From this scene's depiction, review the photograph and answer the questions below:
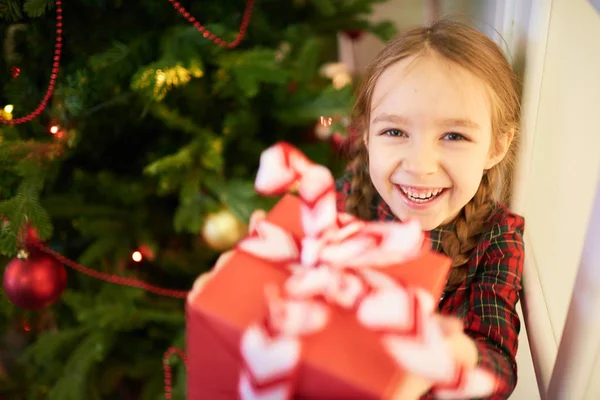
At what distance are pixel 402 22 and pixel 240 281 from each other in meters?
1.96

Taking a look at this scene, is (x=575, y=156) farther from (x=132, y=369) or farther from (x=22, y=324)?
(x=22, y=324)

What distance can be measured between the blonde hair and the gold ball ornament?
0.19 metres

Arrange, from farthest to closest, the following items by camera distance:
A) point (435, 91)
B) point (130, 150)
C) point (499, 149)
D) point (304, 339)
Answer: point (130, 150)
point (499, 149)
point (435, 91)
point (304, 339)

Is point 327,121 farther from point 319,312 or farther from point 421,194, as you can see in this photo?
point 319,312

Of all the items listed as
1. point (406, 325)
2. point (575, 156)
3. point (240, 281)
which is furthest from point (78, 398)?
point (575, 156)

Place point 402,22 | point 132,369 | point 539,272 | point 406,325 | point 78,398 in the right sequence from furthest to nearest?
1. point 402,22
2. point 132,369
3. point 78,398
4. point 539,272
5. point 406,325

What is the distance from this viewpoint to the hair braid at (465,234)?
2.54 ft

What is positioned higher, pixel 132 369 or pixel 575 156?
pixel 575 156

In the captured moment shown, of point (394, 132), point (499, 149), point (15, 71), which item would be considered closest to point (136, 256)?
point (15, 71)

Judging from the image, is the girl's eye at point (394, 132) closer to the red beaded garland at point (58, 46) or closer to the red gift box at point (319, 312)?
the red gift box at point (319, 312)

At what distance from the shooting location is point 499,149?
2.43ft

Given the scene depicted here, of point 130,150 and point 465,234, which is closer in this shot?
point 465,234

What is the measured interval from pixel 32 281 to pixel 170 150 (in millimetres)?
316

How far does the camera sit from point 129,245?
0.98 m
